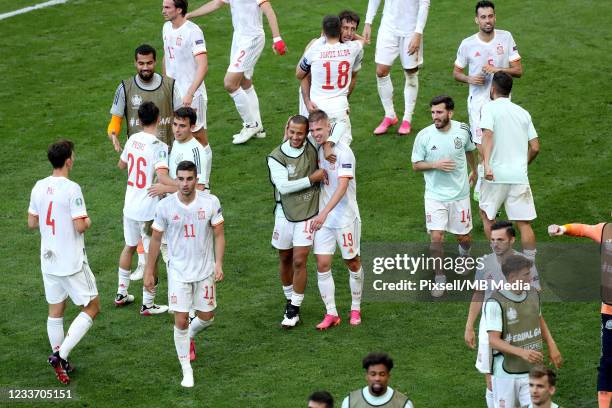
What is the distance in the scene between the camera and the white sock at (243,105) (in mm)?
15375

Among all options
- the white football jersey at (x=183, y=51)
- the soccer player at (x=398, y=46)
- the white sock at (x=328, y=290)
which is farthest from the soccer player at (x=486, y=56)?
the white football jersey at (x=183, y=51)

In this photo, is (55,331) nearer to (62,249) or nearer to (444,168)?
(62,249)

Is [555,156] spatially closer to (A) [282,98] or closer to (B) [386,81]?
(B) [386,81]

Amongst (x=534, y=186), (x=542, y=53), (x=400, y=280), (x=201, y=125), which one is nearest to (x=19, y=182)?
(x=201, y=125)

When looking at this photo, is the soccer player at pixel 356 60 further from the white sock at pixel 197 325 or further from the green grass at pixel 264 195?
the white sock at pixel 197 325

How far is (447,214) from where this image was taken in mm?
12227

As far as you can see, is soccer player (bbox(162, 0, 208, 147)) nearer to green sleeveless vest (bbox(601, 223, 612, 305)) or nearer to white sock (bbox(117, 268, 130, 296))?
white sock (bbox(117, 268, 130, 296))

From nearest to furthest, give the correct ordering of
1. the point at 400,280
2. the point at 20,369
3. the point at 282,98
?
1. the point at 20,369
2. the point at 400,280
3. the point at 282,98

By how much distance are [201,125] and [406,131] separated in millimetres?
2853

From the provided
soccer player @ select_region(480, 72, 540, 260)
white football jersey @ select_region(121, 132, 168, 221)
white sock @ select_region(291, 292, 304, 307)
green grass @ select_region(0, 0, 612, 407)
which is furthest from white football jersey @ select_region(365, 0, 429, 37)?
white sock @ select_region(291, 292, 304, 307)

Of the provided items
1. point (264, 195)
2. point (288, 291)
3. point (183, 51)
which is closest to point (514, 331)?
point (288, 291)

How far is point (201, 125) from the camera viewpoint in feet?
47.3

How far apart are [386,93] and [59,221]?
6070 mm

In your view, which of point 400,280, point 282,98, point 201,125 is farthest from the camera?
point 282,98
